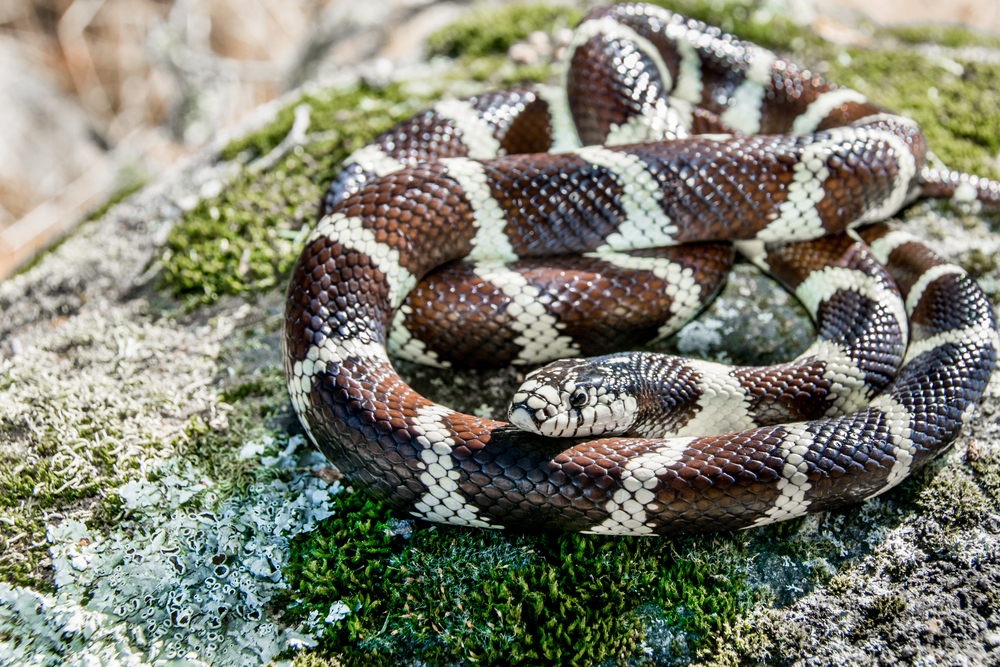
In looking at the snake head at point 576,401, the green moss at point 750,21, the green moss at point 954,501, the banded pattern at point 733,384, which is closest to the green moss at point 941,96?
the green moss at point 750,21

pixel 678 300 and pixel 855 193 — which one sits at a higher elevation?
pixel 855 193

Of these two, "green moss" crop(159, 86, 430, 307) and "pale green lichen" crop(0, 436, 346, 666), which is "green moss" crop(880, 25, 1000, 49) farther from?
"pale green lichen" crop(0, 436, 346, 666)

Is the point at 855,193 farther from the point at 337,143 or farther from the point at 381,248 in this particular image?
the point at 337,143

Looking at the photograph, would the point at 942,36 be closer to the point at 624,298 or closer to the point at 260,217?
the point at 624,298

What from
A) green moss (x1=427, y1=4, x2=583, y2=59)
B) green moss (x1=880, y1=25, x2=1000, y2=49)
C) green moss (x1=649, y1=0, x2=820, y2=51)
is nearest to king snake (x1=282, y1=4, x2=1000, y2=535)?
green moss (x1=649, y1=0, x2=820, y2=51)

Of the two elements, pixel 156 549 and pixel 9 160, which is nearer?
pixel 156 549

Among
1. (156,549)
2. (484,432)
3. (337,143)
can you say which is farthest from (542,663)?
(337,143)

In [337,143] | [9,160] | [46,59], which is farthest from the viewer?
[46,59]

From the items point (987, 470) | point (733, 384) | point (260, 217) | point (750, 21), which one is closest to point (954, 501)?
point (987, 470)
